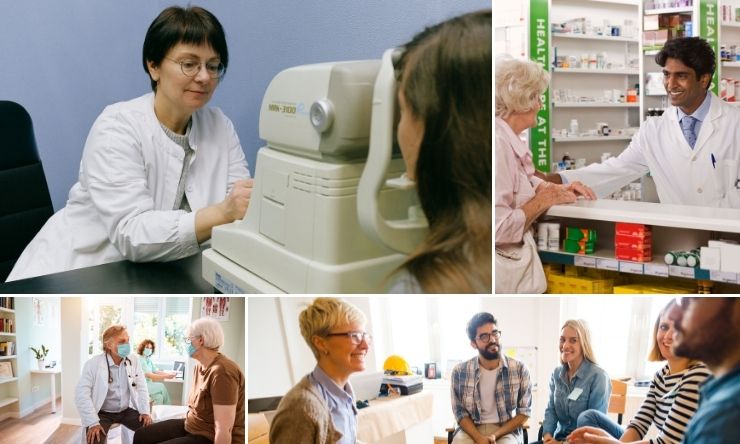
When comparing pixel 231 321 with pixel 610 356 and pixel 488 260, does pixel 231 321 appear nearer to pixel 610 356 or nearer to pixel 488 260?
pixel 488 260

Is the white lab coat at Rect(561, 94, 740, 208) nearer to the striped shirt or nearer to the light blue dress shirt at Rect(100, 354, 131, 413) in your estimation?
the striped shirt

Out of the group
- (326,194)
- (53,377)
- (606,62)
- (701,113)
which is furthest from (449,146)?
(53,377)

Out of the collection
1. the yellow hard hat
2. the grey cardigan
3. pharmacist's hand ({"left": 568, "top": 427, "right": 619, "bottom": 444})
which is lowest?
pharmacist's hand ({"left": 568, "top": 427, "right": 619, "bottom": 444})

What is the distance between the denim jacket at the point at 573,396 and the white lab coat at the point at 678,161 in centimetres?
64

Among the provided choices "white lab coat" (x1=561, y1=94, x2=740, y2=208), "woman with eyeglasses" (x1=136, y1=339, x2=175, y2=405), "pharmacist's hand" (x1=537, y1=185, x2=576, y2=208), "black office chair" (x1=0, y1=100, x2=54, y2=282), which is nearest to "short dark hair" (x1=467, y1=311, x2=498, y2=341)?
"pharmacist's hand" (x1=537, y1=185, x2=576, y2=208)

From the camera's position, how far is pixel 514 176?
2330 millimetres

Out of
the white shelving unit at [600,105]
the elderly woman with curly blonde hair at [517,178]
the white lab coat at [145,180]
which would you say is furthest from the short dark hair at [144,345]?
the white shelving unit at [600,105]

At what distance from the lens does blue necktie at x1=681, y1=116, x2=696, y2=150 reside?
2246 mm

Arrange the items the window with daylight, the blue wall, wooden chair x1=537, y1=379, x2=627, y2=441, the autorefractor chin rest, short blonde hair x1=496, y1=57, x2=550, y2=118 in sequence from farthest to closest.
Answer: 1. wooden chair x1=537, y1=379, x2=627, y2=441
2. the window with daylight
3. short blonde hair x1=496, y1=57, x2=550, y2=118
4. the blue wall
5. the autorefractor chin rest

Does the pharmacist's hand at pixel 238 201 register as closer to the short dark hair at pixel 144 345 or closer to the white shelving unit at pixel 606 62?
the short dark hair at pixel 144 345

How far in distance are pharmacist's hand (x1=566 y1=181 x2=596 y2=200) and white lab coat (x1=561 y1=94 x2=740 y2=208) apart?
0.07 ft

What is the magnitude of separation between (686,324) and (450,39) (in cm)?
121

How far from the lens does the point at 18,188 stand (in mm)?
2391

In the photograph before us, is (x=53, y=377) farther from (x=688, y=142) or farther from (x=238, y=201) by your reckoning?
(x=688, y=142)
